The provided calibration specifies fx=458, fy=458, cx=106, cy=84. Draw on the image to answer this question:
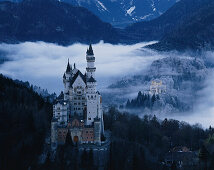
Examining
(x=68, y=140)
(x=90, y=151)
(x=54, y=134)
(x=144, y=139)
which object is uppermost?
(x=54, y=134)

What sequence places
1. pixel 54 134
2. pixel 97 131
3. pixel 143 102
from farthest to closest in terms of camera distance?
1. pixel 143 102
2. pixel 97 131
3. pixel 54 134

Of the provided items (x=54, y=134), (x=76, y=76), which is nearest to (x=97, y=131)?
(x=54, y=134)

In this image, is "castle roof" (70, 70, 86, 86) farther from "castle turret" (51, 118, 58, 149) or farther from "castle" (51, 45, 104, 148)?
"castle turret" (51, 118, 58, 149)

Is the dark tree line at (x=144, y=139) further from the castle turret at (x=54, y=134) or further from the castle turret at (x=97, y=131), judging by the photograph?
the castle turret at (x=54, y=134)

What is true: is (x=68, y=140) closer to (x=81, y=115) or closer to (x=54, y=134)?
(x=54, y=134)

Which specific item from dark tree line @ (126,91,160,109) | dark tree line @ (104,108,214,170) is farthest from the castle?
dark tree line @ (126,91,160,109)

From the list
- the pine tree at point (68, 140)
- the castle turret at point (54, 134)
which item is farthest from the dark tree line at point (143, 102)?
the pine tree at point (68, 140)
